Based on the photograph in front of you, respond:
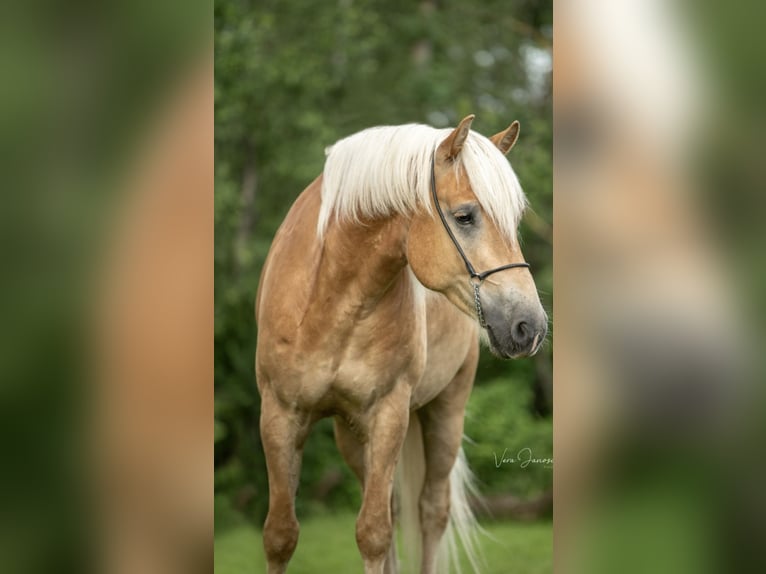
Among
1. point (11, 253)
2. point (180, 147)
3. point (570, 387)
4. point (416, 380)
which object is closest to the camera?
point (11, 253)

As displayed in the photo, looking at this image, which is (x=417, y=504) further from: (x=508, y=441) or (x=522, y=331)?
(x=522, y=331)

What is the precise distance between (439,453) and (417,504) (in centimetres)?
23

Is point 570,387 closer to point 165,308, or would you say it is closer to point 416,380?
point 416,380

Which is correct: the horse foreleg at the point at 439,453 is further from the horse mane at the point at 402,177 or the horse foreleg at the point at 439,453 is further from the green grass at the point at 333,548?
the horse mane at the point at 402,177

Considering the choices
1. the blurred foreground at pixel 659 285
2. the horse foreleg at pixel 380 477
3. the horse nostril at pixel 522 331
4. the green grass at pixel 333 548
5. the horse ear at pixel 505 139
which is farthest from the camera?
the green grass at pixel 333 548

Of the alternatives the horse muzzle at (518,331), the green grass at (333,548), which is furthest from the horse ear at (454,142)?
the green grass at (333,548)

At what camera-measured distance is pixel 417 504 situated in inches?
123

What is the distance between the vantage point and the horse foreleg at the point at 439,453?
3096 mm

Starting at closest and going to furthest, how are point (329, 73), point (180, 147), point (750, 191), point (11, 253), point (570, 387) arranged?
1. point (11, 253)
2. point (180, 147)
3. point (750, 191)
4. point (570, 387)
5. point (329, 73)

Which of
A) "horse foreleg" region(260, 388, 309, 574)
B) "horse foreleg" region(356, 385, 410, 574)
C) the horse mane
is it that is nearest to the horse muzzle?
the horse mane

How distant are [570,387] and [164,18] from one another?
4.63 ft

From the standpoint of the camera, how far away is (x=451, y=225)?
2254 millimetres

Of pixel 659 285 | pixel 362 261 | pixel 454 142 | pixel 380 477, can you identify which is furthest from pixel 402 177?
pixel 380 477

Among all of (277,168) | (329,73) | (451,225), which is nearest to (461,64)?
(329,73)
